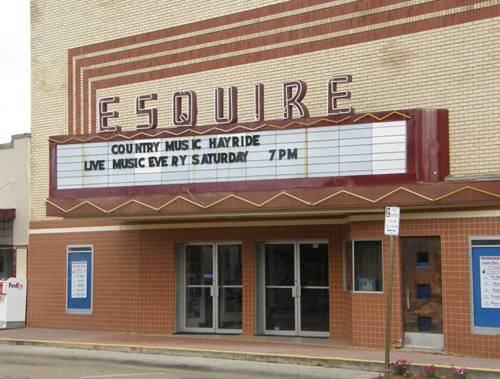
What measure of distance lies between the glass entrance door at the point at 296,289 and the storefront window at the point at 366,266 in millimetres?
1685

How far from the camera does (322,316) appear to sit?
734 inches

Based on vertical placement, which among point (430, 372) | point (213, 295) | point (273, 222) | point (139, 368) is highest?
point (273, 222)

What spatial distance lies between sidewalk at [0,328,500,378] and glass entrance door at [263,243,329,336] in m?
0.53

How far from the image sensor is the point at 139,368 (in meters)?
15.3

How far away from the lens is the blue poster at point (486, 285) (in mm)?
15000

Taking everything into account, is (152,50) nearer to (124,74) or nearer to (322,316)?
(124,74)

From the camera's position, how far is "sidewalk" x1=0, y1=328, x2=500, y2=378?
14.6m

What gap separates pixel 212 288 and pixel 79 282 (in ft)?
13.1

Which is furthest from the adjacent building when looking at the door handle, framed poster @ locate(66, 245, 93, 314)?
the door handle

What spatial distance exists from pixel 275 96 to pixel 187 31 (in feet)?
10.5

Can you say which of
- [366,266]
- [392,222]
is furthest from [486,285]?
[392,222]

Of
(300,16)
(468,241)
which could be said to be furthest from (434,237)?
(300,16)

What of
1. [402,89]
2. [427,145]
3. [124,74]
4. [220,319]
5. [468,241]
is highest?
[124,74]

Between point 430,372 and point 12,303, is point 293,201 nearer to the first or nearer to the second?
point 430,372
